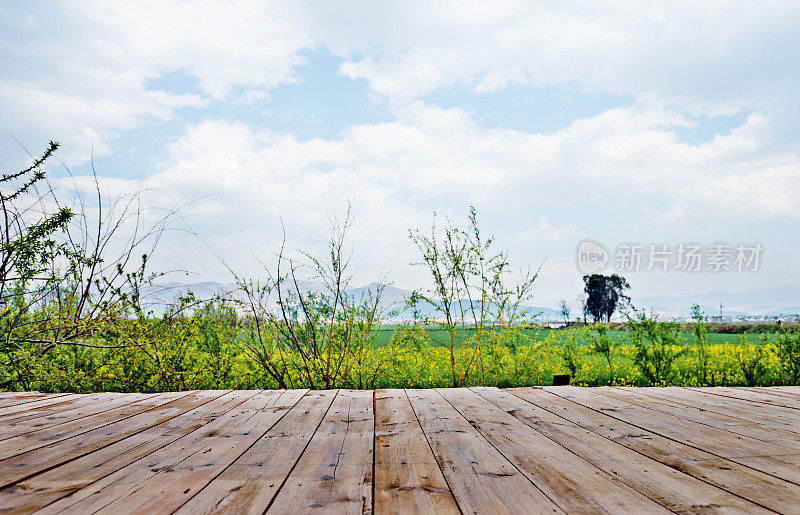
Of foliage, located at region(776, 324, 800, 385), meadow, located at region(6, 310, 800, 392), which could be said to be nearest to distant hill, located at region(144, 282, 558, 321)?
meadow, located at region(6, 310, 800, 392)

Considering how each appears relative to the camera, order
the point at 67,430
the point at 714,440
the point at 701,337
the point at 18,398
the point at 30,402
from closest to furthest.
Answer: the point at 714,440 < the point at 67,430 < the point at 30,402 < the point at 18,398 < the point at 701,337

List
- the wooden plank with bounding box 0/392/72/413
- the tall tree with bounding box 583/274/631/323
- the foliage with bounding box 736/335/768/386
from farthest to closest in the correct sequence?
the tall tree with bounding box 583/274/631/323 < the foliage with bounding box 736/335/768/386 < the wooden plank with bounding box 0/392/72/413

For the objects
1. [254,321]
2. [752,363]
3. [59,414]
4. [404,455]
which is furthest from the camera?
[752,363]

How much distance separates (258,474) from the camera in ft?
4.50

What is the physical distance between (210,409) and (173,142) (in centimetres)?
605

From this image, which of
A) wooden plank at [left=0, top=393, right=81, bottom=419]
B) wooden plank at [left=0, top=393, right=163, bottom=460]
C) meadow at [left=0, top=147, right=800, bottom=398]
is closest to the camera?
→ wooden plank at [left=0, top=393, right=163, bottom=460]

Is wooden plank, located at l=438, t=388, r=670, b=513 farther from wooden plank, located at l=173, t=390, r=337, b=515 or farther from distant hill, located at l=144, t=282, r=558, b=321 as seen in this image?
distant hill, located at l=144, t=282, r=558, b=321

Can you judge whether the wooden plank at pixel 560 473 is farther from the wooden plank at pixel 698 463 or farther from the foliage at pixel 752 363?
Answer: the foliage at pixel 752 363

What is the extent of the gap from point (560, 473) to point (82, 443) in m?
1.63

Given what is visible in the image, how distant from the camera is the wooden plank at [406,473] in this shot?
3.63ft

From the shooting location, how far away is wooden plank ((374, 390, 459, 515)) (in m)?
1.11

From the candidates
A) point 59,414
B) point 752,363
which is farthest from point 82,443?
point 752,363

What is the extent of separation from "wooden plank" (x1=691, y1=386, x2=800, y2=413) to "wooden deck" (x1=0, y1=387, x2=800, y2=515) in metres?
0.02

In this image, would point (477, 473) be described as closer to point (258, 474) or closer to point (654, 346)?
point (258, 474)
